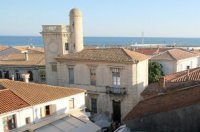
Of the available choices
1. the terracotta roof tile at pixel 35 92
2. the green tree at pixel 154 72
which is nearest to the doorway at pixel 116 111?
the terracotta roof tile at pixel 35 92

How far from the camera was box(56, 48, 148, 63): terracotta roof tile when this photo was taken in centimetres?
3117

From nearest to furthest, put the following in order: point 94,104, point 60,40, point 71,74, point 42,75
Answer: point 94,104 → point 71,74 → point 60,40 → point 42,75

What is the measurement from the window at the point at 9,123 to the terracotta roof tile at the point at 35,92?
190 centimetres

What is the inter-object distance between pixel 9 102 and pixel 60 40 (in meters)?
16.6

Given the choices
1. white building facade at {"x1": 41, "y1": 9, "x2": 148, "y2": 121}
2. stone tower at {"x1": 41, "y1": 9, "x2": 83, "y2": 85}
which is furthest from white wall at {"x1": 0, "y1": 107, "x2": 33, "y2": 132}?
stone tower at {"x1": 41, "y1": 9, "x2": 83, "y2": 85}

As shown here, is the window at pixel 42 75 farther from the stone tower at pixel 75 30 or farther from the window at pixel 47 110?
the window at pixel 47 110

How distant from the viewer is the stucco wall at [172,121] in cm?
878

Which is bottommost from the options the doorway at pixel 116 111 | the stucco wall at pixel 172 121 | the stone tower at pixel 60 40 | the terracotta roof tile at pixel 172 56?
the doorway at pixel 116 111

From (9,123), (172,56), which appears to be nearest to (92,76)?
(9,123)

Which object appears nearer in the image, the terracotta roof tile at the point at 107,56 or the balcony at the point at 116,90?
the terracotta roof tile at the point at 107,56

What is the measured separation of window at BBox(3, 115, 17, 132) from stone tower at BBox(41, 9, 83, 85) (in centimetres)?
1638

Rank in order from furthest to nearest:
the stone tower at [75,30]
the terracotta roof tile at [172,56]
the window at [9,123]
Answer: the terracotta roof tile at [172,56]
the stone tower at [75,30]
the window at [9,123]

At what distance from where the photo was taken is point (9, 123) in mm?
20359

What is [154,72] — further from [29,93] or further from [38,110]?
[38,110]
